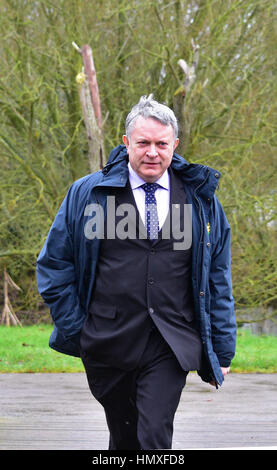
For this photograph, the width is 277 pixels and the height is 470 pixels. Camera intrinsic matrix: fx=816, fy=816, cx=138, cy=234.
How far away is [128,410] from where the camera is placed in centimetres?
390

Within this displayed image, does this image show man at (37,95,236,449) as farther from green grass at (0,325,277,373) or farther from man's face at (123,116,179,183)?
green grass at (0,325,277,373)

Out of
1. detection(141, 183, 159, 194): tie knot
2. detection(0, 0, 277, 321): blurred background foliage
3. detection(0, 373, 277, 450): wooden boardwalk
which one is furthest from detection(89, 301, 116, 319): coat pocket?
detection(0, 0, 277, 321): blurred background foliage

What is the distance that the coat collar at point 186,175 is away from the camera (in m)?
3.83

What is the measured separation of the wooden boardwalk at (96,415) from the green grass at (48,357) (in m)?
0.61

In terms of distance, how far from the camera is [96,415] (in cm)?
638

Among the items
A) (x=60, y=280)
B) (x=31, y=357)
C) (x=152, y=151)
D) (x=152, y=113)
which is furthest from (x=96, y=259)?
(x=31, y=357)

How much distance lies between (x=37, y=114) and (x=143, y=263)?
10347 millimetres

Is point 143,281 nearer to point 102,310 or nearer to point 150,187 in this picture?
point 102,310

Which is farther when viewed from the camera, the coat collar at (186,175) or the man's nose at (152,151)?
the coat collar at (186,175)

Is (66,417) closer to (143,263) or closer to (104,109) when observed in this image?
(143,263)

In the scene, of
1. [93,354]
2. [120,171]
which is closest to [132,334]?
[93,354]

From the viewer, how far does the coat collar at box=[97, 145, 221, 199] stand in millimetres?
3830

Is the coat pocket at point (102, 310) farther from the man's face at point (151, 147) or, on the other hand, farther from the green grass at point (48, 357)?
the green grass at point (48, 357)

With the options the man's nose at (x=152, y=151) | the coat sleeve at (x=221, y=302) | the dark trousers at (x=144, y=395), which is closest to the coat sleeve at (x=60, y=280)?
the dark trousers at (x=144, y=395)
